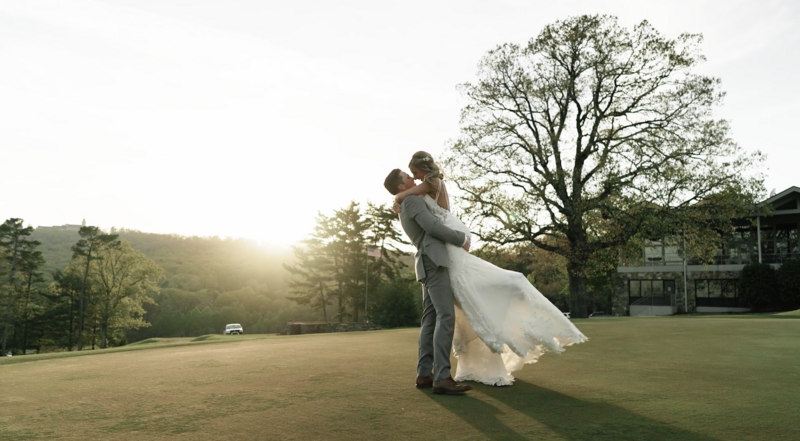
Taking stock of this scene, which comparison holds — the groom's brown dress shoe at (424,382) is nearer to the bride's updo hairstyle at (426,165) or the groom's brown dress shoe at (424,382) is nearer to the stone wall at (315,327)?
the bride's updo hairstyle at (426,165)

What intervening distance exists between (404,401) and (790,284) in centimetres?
3596

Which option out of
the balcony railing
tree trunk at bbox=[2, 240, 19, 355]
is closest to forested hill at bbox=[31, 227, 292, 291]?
tree trunk at bbox=[2, 240, 19, 355]

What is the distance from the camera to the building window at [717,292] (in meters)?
40.1

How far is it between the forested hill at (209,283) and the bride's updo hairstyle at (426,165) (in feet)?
224

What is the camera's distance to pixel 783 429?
3.30 meters

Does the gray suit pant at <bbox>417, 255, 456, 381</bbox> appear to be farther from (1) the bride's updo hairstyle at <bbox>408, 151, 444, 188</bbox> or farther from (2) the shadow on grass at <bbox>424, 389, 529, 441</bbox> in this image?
(1) the bride's updo hairstyle at <bbox>408, 151, 444, 188</bbox>

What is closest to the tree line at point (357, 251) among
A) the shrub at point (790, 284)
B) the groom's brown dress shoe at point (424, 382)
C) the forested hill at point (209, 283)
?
the forested hill at point (209, 283)

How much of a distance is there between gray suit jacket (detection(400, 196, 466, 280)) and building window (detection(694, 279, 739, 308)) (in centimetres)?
4103

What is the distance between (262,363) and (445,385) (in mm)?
3121

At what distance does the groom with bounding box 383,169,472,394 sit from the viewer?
5.10 metres

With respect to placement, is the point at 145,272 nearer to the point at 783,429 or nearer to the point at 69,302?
the point at 69,302

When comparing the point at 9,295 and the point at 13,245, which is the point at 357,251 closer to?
the point at 9,295

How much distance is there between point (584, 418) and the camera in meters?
3.73

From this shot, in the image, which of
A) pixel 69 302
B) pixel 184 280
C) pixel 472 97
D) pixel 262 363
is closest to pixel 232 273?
pixel 184 280
